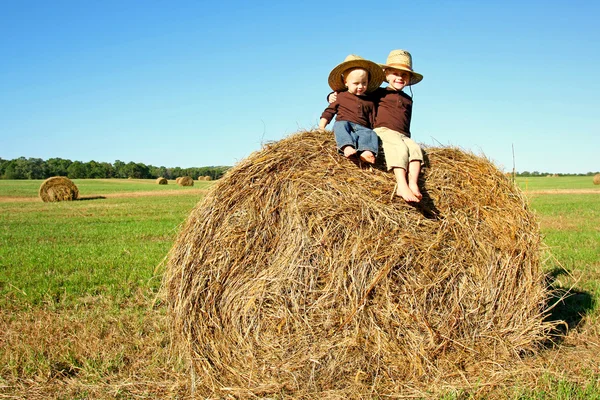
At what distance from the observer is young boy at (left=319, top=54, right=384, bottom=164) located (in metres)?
4.09

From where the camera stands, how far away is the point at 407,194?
12.8 ft

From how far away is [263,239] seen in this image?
3967 millimetres

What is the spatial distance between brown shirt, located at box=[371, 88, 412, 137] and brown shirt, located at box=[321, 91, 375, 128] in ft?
0.23

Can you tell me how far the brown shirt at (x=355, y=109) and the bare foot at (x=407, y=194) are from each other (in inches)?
29.8

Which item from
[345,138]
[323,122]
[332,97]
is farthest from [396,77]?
[345,138]

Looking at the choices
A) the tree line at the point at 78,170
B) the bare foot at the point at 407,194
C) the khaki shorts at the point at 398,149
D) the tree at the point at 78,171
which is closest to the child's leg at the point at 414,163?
the khaki shorts at the point at 398,149

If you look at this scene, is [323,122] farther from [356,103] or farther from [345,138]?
[345,138]

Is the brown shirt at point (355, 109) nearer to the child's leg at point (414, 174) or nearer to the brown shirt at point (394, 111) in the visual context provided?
the brown shirt at point (394, 111)

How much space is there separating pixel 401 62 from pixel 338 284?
82.8 inches

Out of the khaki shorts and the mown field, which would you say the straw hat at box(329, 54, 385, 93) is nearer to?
the khaki shorts

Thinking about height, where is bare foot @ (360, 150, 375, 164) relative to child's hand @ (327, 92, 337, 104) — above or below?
below

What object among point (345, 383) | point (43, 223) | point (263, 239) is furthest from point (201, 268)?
point (43, 223)

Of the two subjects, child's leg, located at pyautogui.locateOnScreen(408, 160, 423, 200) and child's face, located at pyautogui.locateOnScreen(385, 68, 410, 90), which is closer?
child's leg, located at pyautogui.locateOnScreen(408, 160, 423, 200)

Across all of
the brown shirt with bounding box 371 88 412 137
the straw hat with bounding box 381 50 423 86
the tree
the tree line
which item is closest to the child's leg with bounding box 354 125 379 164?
the brown shirt with bounding box 371 88 412 137
